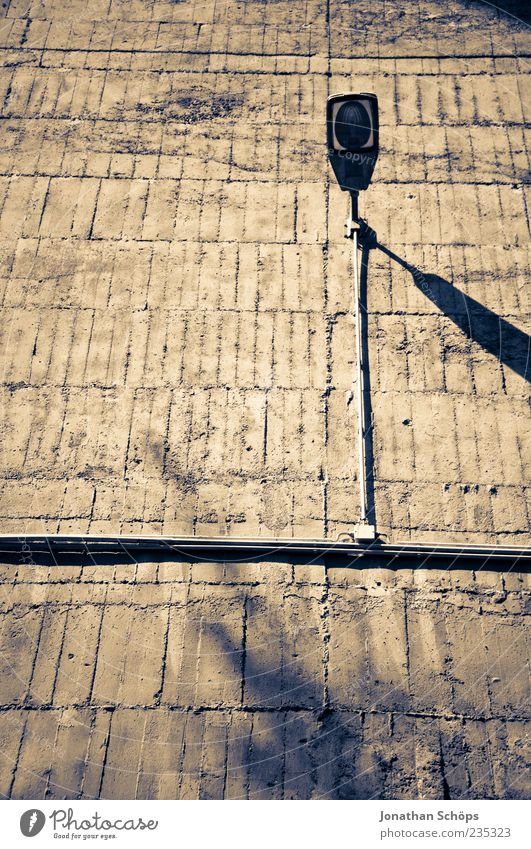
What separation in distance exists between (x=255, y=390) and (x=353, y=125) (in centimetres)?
367

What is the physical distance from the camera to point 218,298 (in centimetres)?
848

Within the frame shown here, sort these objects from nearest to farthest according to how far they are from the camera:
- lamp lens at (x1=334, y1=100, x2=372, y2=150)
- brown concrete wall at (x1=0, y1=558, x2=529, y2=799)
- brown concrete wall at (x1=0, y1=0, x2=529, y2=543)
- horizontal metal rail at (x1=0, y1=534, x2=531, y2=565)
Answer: brown concrete wall at (x1=0, y1=558, x2=529, y2=799), horizontal metal rail at (x1=0, y1=534, x2=531, y2=565), brown concrete wall at (x1=0, y1=0, x2=529, y2=543), lamp lens at (x1=334, y1=100, x2=372, y2=150)

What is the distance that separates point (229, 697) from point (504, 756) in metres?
3.00

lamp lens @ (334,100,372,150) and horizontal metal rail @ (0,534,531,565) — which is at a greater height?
lamp lens @ (334,100,372,150)

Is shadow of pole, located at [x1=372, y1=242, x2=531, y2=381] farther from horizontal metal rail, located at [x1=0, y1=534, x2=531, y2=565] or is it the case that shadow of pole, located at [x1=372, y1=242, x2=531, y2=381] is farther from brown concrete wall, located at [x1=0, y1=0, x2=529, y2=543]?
horizontal metal rail, located at [x1=0, y1=534, x2=531, y2=565]

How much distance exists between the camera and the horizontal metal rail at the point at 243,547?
7129mm

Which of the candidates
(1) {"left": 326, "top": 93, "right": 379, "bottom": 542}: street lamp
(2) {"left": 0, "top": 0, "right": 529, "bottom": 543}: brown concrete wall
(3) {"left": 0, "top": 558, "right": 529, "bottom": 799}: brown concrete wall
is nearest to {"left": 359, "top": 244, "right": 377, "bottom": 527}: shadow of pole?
(1) {"left": 326, "top": 93, "right": 379, "bottom": 542}: street lamp

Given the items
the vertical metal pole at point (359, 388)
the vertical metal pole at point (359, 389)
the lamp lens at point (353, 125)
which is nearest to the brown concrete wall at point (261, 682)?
the vertical metal pole at point (359, 388)

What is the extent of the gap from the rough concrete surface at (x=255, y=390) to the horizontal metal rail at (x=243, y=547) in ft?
0.52

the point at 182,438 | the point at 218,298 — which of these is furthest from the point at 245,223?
the point at 182,438

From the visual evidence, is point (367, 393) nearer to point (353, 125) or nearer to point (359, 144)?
point (359, 144)

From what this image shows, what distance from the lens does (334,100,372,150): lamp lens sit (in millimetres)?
7777

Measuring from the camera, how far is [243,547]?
7.15 metres

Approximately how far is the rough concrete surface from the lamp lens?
1.21 meters
